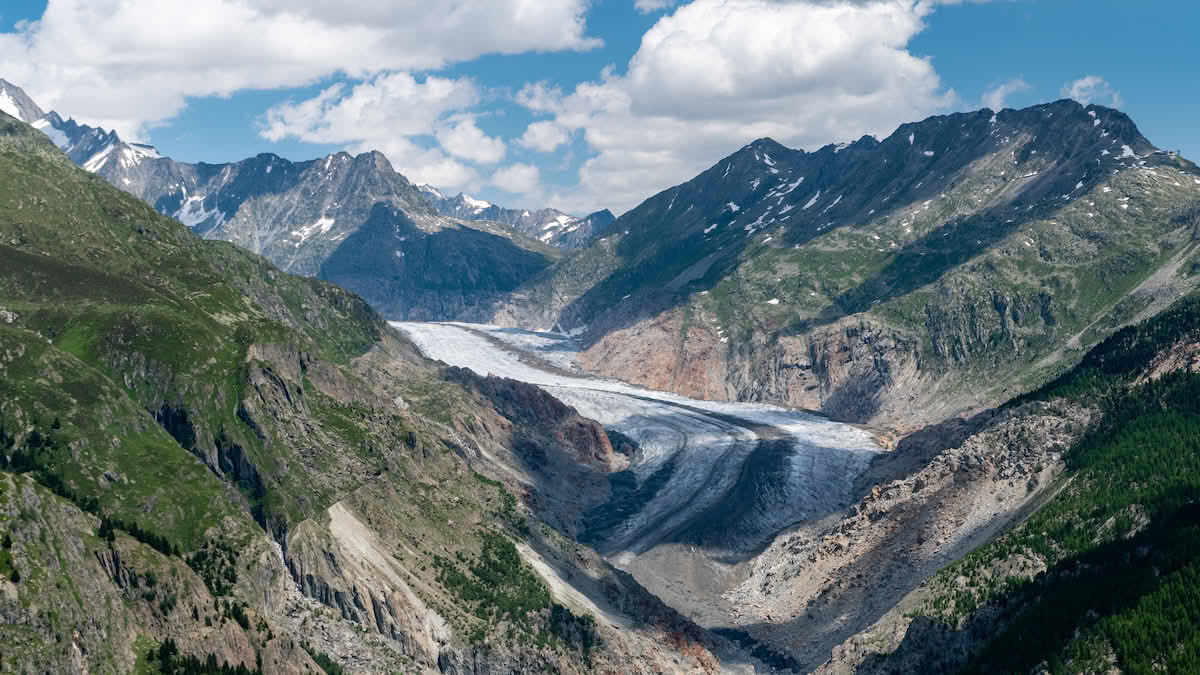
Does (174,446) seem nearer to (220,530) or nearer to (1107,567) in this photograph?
(220,530)

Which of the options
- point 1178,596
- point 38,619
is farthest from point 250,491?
point 1178,596

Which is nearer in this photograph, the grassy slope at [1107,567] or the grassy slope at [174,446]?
the grassy slope at [1107,567]

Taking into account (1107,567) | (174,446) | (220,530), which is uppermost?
(174,446)

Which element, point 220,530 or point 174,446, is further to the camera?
point 174,446

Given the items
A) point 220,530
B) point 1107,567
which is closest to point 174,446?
point 220,530

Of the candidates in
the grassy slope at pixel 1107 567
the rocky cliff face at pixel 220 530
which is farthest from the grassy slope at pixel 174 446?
the grassy slope at pixel 1107 567

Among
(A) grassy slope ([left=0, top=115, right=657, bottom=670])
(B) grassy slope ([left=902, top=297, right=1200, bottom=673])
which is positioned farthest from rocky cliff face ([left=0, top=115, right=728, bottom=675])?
(B) grassy slope ([left=902, top=297, right=1200, bottom=673])

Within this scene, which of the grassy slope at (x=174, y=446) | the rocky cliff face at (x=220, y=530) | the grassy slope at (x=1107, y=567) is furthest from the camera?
the grassy slope at (x=174, y=446)

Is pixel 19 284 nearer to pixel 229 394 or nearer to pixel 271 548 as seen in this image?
pixel 229 394

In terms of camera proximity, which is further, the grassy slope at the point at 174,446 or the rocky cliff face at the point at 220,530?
the grassy slope at the point at 174,446

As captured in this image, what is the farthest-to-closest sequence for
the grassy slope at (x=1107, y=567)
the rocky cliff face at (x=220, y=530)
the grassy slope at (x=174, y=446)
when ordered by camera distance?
the grassy slope at (x=174, y=446) → the grassy slope at (x=1107, y=567) → the rocky cliff face at (x=220, y=530)

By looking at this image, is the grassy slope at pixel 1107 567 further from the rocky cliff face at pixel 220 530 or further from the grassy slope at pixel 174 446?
the grassy slope at pixel 174 446

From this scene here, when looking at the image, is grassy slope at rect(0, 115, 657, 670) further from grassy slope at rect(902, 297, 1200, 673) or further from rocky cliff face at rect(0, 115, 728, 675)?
grassy slope at rect(902, 297, 1200, 673)
